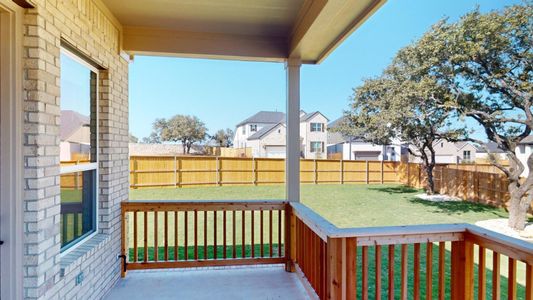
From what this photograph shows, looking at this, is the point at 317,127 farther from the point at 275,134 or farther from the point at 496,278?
the point at 496,278

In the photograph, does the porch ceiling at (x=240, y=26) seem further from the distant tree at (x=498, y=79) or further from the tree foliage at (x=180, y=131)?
the distant tree at (x=498, y=79)

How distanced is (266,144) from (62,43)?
1055 centimetres

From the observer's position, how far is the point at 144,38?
2.98 meters

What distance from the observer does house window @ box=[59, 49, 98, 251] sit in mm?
2105

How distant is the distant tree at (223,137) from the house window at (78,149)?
652 cm

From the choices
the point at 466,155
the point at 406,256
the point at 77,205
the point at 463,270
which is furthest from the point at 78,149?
the point at 466,155

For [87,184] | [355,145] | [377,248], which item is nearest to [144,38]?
[87,184]

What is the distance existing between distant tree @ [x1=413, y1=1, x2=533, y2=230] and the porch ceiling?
22.4 ft

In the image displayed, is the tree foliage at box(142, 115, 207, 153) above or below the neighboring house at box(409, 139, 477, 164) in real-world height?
above

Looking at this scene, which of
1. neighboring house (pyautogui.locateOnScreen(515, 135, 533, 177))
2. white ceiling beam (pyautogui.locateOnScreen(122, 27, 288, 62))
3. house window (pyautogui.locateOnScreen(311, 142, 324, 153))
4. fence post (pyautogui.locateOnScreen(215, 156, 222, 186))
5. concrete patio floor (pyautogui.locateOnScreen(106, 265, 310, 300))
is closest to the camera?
concrete patio floor (pyautogui.locateOnScreen(106, 265, 310, 300))

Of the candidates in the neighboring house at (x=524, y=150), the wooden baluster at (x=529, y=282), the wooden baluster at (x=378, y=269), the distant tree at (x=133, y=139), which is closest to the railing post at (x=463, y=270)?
the wooden baluster at (x=529, y=282)

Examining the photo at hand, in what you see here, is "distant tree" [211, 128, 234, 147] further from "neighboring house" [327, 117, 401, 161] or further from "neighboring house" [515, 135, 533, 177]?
"neighboring house" [515, 135, 533, 177]

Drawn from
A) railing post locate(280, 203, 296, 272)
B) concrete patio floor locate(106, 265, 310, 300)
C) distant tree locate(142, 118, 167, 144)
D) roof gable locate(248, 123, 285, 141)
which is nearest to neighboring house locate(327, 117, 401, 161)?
roof gable locate(248, 123, 285, 141)

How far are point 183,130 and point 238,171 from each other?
7.55 ft
